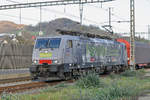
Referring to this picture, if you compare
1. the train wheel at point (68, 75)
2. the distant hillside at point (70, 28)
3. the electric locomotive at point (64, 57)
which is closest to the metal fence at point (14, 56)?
the distant hillside at point (70, 28)

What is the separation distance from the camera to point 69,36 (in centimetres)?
2044

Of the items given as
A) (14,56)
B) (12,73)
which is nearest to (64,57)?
(12,73)

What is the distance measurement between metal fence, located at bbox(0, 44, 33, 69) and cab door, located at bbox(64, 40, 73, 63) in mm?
6834

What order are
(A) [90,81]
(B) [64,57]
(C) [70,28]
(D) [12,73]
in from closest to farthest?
(A) [90,81] < (B) [64,57] < (D) [12,73] < (C) [70,28]

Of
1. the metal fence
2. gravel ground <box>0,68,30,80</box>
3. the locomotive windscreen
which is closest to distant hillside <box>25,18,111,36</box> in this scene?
A: the locomotive windscreen

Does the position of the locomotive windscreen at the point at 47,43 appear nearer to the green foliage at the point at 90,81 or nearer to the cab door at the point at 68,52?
the cab door at the point at 68,52

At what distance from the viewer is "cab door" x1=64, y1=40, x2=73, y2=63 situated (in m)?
19.6

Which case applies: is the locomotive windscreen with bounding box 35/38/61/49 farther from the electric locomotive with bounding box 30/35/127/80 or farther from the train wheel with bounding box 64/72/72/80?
the train wheel with bounding box 64/72/72/80

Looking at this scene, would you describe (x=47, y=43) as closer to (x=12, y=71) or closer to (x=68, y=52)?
(x=68, y=52)

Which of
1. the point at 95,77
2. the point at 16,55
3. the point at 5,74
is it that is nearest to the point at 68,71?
the point at 95,77

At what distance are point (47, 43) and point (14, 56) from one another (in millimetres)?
6306

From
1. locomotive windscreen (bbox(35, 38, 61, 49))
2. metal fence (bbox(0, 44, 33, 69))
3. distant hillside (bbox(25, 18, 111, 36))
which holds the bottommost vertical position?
Result: metal fence (bbox(0, 44, 33, 69))

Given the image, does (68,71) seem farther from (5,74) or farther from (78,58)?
(5,74)

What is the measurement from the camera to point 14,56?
83.0 feet
